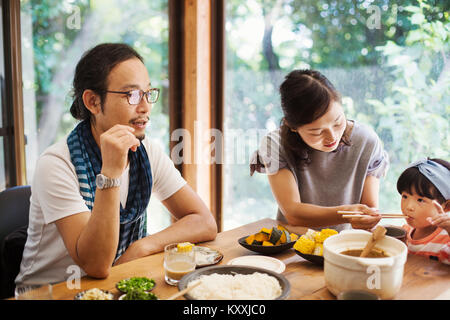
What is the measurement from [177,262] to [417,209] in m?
0.86

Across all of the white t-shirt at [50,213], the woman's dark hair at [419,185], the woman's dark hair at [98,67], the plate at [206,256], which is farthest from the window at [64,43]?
the woman's dark hair at [419,185]

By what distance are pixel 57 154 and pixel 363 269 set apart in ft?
3.80

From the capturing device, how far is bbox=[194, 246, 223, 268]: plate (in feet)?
4.47

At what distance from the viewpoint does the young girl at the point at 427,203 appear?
1.35 metres

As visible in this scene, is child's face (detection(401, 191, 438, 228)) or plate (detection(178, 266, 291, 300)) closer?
plate (detection(178, 266, 291, 300))

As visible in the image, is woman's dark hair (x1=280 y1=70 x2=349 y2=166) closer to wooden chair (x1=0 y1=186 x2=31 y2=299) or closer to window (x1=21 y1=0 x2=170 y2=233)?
wooden chair (x1=0 y1=186 x2=31 y2=299)

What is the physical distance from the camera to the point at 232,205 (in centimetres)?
353

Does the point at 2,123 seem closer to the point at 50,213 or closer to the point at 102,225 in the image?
the point at 50,213

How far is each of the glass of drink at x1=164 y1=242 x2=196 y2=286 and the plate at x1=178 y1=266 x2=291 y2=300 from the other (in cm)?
8

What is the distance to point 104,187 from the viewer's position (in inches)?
Answer: 53.0

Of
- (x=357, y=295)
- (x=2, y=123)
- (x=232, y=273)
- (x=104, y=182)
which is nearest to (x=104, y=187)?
(x=104, y=182)

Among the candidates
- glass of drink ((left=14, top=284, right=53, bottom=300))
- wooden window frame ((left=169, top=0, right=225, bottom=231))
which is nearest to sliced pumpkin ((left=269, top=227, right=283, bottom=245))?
glass of drink ((left=14, top=284, right=53, bottom=300))

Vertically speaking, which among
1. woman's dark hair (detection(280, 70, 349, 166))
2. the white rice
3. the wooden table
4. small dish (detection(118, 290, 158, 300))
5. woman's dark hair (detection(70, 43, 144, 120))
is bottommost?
the wooden table

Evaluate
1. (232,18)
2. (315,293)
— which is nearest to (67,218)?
(315,293)
